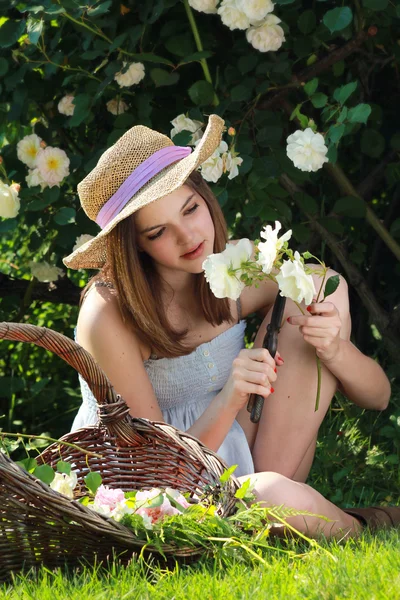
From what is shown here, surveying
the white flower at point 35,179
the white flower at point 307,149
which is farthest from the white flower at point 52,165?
the white flower at point 307,149

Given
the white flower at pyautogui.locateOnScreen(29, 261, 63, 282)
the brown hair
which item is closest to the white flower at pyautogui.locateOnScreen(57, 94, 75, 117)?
the white flower at pyautogui.locateOnScreen(29, 261, 63, 282)

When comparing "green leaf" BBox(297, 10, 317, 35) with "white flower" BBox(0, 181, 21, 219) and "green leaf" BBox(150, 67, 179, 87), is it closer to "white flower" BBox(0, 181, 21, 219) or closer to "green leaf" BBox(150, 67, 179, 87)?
"green leaf" BBox(150, 67, 179, 87)

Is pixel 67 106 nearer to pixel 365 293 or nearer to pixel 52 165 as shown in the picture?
pixel 52 165

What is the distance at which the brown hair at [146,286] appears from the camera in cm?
225

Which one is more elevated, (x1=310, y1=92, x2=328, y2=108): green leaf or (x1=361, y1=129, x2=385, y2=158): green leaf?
(x1=310, y1=92, x2=328, y2=108): green leaf

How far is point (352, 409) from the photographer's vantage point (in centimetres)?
296

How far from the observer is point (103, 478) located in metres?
2.05

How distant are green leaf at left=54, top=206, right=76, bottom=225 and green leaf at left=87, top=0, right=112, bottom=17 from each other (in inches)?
20.8

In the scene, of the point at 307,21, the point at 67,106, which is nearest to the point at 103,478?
the point at 67,106

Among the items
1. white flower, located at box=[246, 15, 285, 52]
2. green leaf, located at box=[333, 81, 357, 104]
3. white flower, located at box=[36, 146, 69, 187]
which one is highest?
white flower, located at box=[246, 15, 285, 52]

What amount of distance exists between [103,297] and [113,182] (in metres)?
0.27

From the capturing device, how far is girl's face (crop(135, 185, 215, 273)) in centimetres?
217

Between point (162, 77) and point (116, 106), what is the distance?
0.20 m

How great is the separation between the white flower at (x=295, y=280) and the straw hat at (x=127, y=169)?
0.43 m
